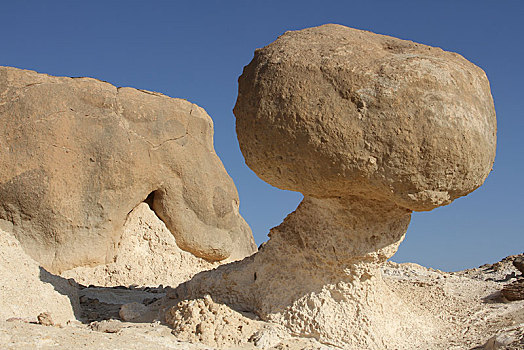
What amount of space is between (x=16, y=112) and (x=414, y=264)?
5.44m

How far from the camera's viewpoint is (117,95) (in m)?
7.25

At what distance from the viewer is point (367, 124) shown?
356 centimetres

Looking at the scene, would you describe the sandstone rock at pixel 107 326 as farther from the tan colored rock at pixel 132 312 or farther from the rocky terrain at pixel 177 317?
the tan colored rock at pixel 132 312

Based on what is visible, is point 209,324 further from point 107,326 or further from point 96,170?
point 96,170

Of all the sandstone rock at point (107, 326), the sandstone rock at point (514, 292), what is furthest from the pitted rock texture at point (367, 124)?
the sandstone rock at point (514, 292)

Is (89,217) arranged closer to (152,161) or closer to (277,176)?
(152,161)

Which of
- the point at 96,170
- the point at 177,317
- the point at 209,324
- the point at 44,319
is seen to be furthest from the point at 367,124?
the point at 96,170

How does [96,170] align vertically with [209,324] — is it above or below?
above

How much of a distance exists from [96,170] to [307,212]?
3.33 meters

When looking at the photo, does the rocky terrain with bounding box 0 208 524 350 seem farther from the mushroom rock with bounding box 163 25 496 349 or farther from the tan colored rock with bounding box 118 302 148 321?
the mushroom rock with bounding box 163 25 496 349

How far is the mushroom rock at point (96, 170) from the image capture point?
6230 mm

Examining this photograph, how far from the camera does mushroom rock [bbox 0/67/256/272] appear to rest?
6.23m

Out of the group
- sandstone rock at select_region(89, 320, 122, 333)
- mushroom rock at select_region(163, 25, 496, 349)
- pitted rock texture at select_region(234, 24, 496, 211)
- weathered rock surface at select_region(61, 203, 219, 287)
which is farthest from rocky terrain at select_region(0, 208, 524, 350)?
pitted rock texture at select_region(234, 24, 496, 211)

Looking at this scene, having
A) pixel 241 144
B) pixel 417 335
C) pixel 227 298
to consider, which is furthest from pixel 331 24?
pixel 417 335
